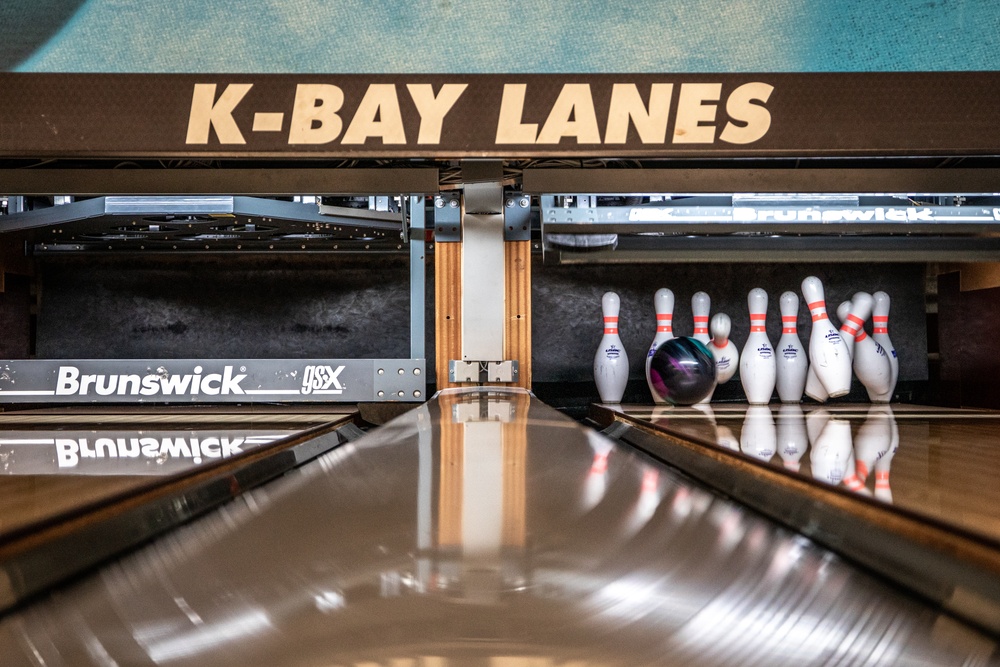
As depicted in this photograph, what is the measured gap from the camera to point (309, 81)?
140cm

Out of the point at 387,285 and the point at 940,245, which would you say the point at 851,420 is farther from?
the point at 387,285

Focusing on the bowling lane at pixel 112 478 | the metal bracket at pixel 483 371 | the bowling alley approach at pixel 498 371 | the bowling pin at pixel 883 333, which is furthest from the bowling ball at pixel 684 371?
the bowling lane at pixel 112 478

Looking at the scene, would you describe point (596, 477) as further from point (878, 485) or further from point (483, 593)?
point (483, 593)

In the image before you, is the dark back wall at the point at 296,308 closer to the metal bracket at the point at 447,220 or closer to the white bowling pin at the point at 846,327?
the white bowling pin at the point at 846,327

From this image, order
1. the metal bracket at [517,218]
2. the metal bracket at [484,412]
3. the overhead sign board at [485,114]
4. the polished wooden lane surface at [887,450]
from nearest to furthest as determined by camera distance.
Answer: the polished wooden lane surface at [887,450] → the metal bracket at [484,412] → the overhead sign board at [485,114] → the metal bracket at [517,218]

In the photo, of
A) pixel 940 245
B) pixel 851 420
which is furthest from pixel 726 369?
pixel 851 420

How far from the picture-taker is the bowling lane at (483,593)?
0.32m

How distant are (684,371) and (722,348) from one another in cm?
40

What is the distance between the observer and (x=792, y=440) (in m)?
1.00

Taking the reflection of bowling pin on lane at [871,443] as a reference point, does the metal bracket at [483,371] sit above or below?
above

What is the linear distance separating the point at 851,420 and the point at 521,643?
1.26 metres

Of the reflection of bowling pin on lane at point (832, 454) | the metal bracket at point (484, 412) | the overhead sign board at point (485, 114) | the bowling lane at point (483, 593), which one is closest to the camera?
the bowling lane at point (483, 593)

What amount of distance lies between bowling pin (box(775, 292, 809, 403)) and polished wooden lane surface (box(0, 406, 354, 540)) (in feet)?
4.46

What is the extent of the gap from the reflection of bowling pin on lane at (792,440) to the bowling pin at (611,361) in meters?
0.71
